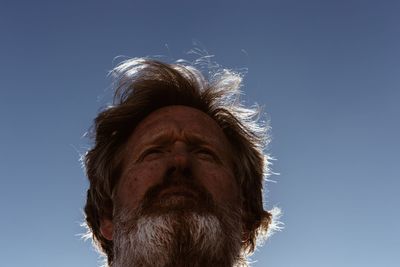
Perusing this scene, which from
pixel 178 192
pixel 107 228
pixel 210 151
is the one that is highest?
pixel 210 151

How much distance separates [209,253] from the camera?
16.9ft

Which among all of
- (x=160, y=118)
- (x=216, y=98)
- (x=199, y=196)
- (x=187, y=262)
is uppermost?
(x=216, y=98)

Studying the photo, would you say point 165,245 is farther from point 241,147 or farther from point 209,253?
point 241,147

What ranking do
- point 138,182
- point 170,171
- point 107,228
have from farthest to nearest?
point 107,228
point 138,182
point 170,171

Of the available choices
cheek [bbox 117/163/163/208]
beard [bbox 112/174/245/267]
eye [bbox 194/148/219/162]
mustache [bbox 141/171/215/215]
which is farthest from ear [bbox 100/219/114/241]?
eye [bbox 194/148/219/162]

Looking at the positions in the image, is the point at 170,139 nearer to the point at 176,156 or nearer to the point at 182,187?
the point at 176,156

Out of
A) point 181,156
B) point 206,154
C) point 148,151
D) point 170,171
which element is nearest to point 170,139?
point 148,151

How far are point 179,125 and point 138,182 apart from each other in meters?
1.05

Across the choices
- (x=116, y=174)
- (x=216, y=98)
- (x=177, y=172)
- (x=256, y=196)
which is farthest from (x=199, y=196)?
(x=216, y=98)

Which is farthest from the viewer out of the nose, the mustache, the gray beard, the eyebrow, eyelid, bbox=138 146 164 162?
the eyebrow

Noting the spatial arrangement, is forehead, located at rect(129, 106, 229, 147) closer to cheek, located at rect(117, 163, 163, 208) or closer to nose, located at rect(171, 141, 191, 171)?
nose, located at rect(171, 141, 191, 171)

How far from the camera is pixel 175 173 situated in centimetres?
552

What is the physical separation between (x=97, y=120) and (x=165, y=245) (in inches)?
111

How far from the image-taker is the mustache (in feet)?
17.3
